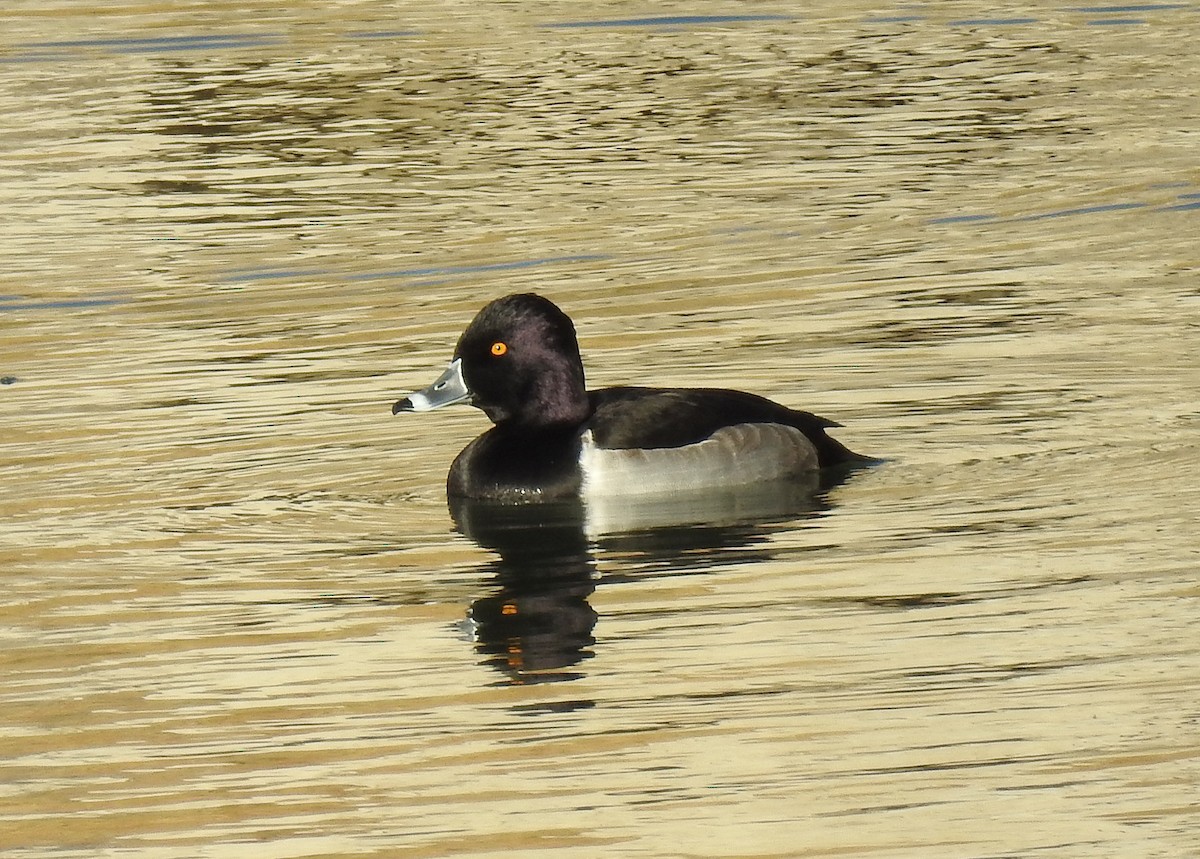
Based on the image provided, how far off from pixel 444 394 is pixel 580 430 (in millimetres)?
624

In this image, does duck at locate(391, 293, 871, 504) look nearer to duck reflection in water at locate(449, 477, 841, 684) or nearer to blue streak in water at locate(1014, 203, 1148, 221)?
duck reflection in water at locate(449, 477, 841, 684)

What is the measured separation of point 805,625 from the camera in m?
8.75

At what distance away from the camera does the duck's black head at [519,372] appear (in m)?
11.4

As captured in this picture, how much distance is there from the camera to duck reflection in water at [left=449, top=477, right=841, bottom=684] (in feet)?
28.8

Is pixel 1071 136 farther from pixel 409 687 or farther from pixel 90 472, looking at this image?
pixel 409 687

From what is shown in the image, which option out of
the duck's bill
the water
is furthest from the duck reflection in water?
the duck's bill

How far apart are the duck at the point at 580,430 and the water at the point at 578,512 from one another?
1.03ft

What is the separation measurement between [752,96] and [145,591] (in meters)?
13.9

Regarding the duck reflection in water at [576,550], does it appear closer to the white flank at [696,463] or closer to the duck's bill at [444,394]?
the white flank at [696,463]

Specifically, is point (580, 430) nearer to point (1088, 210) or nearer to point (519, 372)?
point (519, 372)

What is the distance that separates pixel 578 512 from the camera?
11.0 metres


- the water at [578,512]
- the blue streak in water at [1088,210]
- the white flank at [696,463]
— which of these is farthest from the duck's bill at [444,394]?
the blue streak in water at [1088,210]

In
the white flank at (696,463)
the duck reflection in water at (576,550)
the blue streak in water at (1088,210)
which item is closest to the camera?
the duck reflection in water at (576,550)

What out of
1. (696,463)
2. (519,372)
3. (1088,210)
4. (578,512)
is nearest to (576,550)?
(578,512)
